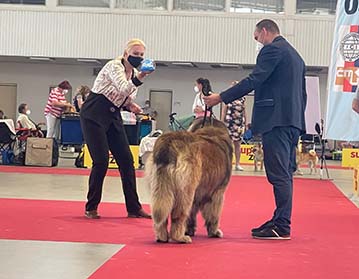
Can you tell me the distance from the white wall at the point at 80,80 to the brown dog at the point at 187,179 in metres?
16.2

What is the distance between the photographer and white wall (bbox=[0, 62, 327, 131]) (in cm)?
2064

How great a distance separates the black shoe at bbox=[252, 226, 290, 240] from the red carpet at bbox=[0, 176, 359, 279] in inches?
2.7

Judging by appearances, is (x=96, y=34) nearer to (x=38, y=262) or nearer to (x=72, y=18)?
(x=72, y=18)

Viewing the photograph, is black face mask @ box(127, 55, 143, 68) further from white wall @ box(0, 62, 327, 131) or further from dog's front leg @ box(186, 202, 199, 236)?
white wall @ box(0, 62, 327, 131)

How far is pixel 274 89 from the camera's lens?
14.6 ft

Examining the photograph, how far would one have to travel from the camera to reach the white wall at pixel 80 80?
67.7 ft

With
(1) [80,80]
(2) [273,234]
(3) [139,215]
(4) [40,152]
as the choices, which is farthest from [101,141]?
(1) [80,80]

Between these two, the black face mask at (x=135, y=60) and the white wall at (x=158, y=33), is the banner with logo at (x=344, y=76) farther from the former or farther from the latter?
the white wall at (x=158, y=33)

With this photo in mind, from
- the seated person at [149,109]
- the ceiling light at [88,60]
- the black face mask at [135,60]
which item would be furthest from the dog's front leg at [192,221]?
the ceiling light at [88,60]

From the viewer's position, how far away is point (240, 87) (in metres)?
4.46

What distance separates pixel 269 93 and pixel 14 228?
1.95m

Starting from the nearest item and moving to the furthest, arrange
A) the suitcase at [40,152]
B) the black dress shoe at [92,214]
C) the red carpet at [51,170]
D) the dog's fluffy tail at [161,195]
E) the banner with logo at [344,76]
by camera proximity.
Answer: the dog's fluffy tail at [161,195] → the black dress shoe at [92,214] → the banner with logo at [344,76] → the red carpet at [51,170] → the suitcase at [40,152]

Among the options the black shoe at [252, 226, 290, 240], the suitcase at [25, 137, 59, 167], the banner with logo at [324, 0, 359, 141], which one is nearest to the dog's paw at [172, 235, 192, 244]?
the black shoe at [252, 226, 290, 240]

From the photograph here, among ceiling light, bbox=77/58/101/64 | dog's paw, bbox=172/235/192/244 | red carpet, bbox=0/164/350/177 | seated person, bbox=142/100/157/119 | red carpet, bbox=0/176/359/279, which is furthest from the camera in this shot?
seated person, bbox=142/100/157/119
